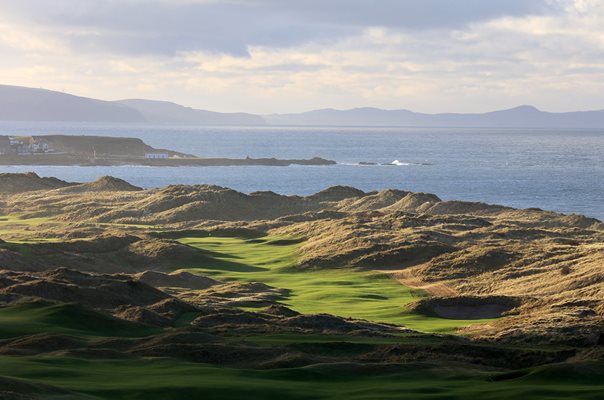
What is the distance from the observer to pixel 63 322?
30.7m

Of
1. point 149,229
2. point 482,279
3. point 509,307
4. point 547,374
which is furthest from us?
point 149,229

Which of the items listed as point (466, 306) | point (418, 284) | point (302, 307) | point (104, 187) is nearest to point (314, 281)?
point (418, 284)

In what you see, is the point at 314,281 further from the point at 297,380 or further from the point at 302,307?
the point at 297,380

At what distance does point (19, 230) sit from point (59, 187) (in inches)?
1802

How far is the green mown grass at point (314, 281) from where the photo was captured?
136ft

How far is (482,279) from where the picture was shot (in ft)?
173

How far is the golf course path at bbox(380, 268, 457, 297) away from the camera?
50.2 meters

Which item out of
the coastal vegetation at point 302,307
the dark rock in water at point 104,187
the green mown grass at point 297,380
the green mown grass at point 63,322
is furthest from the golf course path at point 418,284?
the dark rock in water at point 104,187

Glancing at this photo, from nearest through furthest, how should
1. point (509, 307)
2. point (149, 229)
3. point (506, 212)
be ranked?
point (509, 307)
point (149, 229)
point (506, 212)

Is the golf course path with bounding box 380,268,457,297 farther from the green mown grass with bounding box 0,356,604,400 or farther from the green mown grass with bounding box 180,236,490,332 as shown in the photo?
the green mown grass with bounding box 0,356,604,400

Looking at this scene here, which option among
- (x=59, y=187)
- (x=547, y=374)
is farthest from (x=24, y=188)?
(x=547, y=374)

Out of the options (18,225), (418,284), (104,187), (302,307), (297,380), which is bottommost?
(18,225)

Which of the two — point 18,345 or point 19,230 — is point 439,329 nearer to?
point 18,345

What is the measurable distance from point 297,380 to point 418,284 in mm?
31476
